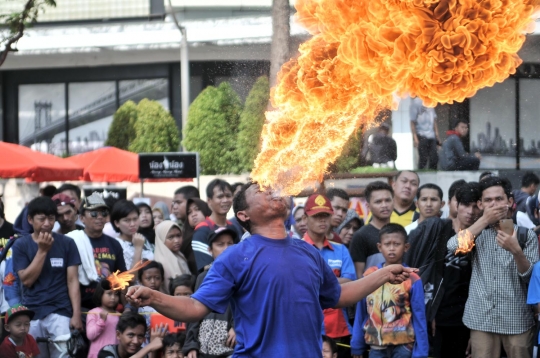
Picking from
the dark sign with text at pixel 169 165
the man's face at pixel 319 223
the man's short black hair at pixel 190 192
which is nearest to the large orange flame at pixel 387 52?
the man's face at pixel 319 223

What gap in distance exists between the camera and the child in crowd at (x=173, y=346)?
7.77 metres

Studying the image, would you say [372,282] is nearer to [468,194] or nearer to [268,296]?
[268,296]

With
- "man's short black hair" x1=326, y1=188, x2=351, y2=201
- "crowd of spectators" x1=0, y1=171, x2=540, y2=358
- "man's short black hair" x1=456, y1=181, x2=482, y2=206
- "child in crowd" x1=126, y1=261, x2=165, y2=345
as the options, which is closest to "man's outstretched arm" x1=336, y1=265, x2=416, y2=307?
"crowd of spectators" x1=0, y1=171, x2=540, y2=358

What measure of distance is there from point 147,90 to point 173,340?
15.0 m

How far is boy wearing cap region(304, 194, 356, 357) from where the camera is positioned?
7.91 m

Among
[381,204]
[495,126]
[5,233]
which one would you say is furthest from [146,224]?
[495,126]

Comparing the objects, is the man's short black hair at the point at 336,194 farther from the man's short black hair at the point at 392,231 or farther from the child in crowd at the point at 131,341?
the child in crowd at the point at 131,341

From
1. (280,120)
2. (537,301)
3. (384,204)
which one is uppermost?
(280,120)

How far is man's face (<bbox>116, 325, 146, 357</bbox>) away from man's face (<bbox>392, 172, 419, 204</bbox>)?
2.97m

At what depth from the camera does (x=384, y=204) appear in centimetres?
850

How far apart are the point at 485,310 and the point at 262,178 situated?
3.01 meters

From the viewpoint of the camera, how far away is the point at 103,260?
29.0 ft

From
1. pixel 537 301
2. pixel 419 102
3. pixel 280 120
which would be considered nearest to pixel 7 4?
pixel 419 102

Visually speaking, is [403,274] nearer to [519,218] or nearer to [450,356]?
[450,356]
